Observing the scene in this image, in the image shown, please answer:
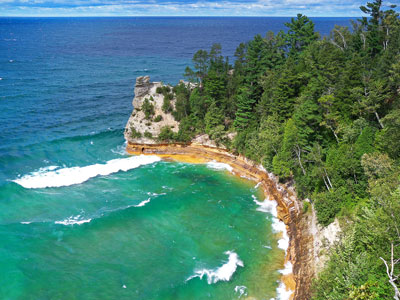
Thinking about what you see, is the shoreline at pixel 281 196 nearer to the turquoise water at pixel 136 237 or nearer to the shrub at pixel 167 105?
the turquoise water at pixel 136 237

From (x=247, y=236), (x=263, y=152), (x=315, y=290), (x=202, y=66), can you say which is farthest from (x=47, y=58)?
(x=315, y=290)

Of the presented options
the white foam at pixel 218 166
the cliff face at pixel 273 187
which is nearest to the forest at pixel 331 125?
the cliff face at pixel 273 187

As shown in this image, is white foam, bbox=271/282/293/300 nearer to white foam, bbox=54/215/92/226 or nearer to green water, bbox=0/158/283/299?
green water, bbox=0/158/283/299

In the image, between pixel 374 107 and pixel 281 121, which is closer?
pixel 374 107

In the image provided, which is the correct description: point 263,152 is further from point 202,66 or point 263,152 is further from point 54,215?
point 54,215

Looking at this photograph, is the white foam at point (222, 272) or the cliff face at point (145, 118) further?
the cliff face at point (145, 118)

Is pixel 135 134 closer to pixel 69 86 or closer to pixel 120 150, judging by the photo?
pixel 120 150
